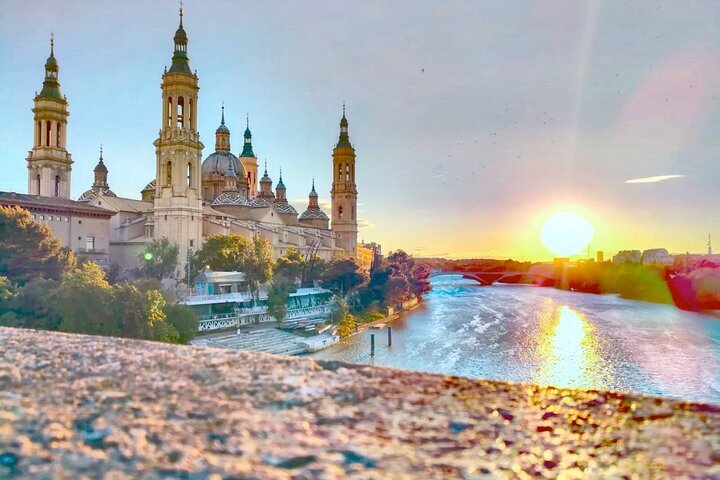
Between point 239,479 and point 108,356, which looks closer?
point 239,479

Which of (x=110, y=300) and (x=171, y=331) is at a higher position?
(x=110, y=300)

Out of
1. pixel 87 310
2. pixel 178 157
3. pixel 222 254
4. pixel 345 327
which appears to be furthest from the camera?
pixel 178 157

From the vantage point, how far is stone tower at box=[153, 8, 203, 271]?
3497 centimetres

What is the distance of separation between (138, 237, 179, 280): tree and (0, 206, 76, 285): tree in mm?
6164

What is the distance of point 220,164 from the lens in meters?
50.0

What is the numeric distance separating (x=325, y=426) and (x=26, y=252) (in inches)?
1068

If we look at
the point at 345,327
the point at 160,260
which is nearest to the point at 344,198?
the point at 160,260

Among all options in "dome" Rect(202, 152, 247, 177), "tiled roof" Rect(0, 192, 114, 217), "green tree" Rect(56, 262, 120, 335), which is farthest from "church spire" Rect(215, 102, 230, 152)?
"green tree" Rect(56, 262, 120, 335)

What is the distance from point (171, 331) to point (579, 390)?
59.8ft

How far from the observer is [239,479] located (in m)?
1.27

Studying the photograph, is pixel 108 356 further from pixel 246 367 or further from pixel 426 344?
pixel 426 344

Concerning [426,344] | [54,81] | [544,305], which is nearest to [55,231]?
[54,81]

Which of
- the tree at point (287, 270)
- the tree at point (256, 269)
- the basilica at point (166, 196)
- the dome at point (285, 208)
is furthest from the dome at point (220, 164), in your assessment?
the tree at point (256, 269)

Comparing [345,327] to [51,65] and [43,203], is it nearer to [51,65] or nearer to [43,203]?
[43,203]
